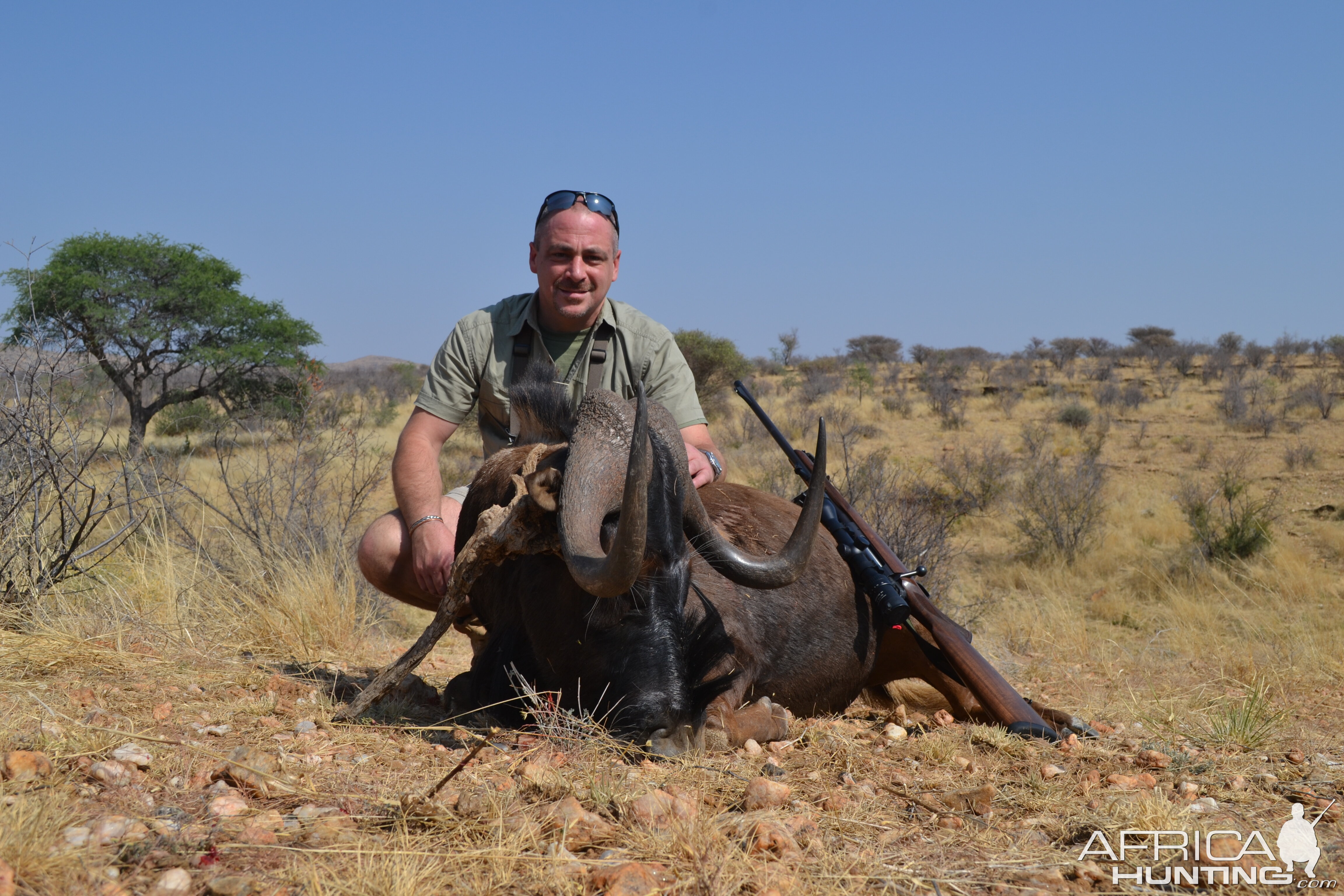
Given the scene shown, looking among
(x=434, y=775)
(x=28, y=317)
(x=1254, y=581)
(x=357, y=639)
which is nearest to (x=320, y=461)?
(x=357, y=639)

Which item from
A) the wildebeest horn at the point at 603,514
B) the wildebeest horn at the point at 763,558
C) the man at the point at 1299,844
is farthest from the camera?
the wildebeest horn at the point at 763,558

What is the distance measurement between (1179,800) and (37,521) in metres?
5.52

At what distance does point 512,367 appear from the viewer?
529 centimetres

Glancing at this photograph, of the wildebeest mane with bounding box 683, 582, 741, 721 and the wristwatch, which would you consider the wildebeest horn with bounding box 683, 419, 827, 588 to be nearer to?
the wildebeest mane with bounding box 683, 582, 741, 721

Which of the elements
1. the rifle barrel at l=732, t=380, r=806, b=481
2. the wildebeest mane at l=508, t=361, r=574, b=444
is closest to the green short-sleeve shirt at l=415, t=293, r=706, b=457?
the rifle barrel at l=732, t=380, r=806, b=481

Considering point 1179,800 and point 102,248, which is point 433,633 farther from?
point 102,248

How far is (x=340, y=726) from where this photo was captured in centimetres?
363

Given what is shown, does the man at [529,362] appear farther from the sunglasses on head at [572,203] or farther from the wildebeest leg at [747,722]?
the wildebeest leg at [747,722]

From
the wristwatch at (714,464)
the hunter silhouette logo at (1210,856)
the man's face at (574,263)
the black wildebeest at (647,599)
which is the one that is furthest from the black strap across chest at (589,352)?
the hunter silhouette logo at (1210,856)

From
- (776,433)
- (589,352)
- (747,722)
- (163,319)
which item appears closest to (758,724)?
(747,722)

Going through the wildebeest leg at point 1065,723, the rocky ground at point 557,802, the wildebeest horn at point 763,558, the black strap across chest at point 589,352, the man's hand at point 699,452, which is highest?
the black strap across chest at point 589,352

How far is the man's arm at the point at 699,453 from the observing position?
15.0ft

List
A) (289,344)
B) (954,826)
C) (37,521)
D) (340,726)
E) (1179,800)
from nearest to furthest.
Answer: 1. (954,826)
2. (1179,800)
3. (340,726)
4. (37,521)
5. (289,344)

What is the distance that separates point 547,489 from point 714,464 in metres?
1.59
